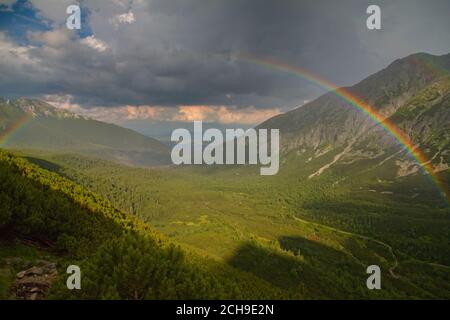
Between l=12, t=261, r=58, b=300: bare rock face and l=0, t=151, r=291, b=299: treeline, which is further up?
l=0, t=151, r=291, b=299: treeline

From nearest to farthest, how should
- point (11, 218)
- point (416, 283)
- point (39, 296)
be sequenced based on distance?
point (39, 296) → point (11, 218) → point (416, 283)

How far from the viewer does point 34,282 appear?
3222 centimetres

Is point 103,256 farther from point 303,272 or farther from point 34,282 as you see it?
point 303,272

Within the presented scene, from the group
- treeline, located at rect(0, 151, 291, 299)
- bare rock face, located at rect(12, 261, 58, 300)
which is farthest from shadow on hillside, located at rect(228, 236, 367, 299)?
bare rock face, located at rect(12, 261, 58, 300)

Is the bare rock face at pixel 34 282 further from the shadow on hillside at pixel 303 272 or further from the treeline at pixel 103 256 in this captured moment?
the shadow on hillside at pixel 303 272

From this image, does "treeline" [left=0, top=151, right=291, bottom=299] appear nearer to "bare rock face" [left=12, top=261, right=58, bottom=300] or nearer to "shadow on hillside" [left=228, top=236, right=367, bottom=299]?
"bare rock face" [left=12, top=261, right=58, bottom=300]

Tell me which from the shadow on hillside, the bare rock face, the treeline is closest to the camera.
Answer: the treeline

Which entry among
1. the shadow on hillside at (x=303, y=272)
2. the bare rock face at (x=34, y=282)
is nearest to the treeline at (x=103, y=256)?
the bare rock face at (x=34, y=282)

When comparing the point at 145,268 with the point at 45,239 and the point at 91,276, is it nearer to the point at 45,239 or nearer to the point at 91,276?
the point at 91,276

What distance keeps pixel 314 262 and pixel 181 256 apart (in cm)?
17361

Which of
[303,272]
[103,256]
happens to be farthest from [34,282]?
[303,272]

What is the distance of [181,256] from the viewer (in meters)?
33.7

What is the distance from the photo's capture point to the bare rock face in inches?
1200
